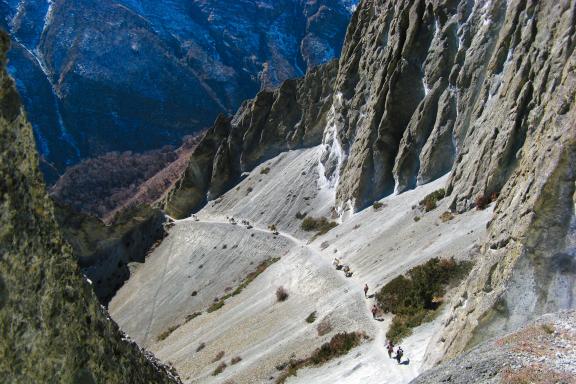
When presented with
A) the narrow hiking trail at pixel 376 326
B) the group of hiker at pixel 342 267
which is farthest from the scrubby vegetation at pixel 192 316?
the group of hiker at pixel 342 267

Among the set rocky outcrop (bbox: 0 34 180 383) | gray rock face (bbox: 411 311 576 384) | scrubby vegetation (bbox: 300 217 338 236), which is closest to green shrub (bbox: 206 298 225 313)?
scrubby vegetation (bbox: 300 217 338 236)

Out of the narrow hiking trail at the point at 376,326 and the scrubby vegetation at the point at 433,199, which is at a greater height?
the scrubby vegetation at the point at 433,199

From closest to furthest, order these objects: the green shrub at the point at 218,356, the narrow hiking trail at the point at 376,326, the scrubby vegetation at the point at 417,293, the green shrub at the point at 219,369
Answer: the narrow hiking trail at the point at 376,326 < the scrubby vegetation at the point at 417,293 < the green shrub at the point at 219,369 < the green shrub at the point at 218,356

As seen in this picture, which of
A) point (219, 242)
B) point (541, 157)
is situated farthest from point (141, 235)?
point (541, 157)

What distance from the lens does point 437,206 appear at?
45875 millimetres

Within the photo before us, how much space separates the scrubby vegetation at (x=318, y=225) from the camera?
6281 centimetres

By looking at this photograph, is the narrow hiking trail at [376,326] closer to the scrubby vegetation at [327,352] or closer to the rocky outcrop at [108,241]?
the scrubby vegetation at [327,352]

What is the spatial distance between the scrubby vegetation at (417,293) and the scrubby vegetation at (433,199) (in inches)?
398

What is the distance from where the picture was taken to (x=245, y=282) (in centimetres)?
6122

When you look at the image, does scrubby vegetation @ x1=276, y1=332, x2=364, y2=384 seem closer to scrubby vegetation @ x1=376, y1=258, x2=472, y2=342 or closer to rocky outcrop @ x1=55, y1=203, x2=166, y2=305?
scrubby vegetation @ x1=376, y1=258, x2=472, y2=342

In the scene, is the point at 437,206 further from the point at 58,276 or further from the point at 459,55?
the point at 58,276

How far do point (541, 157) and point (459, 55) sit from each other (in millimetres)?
28614

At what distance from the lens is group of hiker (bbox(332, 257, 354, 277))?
45725mm

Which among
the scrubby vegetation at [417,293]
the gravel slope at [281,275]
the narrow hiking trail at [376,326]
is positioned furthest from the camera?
the gravel slope at [281,275]
